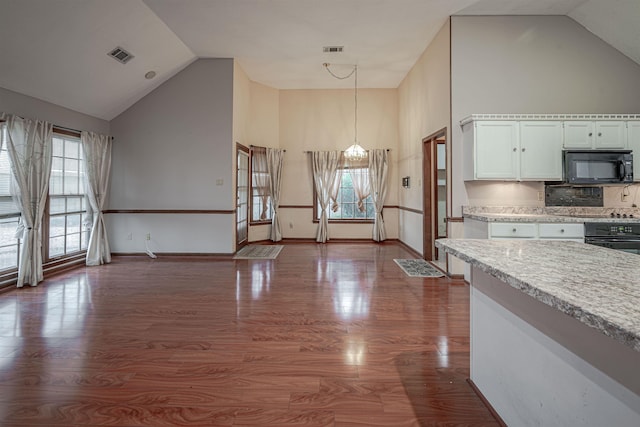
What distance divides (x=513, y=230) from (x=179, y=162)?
5.26 meters

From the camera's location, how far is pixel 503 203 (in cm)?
425

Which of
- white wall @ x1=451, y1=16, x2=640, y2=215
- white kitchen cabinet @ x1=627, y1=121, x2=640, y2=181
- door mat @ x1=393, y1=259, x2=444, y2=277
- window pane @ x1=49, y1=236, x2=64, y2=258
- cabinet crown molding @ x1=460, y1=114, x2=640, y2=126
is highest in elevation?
white wall @ x1=451, y1=16, x2=640, y2=215

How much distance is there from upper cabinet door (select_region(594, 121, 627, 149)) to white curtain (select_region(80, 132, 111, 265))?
23.7ft

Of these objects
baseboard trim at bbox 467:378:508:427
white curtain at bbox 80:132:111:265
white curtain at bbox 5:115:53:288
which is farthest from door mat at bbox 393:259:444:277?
white curtain at bbox 5:115:53:288

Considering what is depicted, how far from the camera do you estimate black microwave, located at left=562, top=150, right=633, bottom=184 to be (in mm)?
3887

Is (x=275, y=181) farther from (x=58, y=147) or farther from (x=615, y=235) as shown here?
(x=615, y=235)

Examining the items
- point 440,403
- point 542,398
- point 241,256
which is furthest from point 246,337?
point 241,256

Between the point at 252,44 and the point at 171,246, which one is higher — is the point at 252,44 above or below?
above

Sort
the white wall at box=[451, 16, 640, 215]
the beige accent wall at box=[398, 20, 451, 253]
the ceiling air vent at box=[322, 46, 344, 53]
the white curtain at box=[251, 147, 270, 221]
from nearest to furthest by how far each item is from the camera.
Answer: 1. the white wall at box=[451, 16, 640, 215]
2. the beige accent wall at box=[398, 20, 451, 253]
3. the ceiling air vent at box=[322, 46, 344, 53]
4. the white curtain at box=[251, 147, 270, 221]

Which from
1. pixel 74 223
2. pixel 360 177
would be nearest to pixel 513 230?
pixel 360 177

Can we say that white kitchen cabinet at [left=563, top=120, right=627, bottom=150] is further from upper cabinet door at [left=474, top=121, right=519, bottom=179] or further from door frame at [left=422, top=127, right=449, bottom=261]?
door frame at [left=422, top=127, right=449, bottom=261]

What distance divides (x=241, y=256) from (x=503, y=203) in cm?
430

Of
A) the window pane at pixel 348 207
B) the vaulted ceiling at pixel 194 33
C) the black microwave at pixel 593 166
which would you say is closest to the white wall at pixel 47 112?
the vaulted ceiling at pixel 194 33

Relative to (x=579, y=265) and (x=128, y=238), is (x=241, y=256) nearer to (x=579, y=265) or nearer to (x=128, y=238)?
(x=128, y=238)
